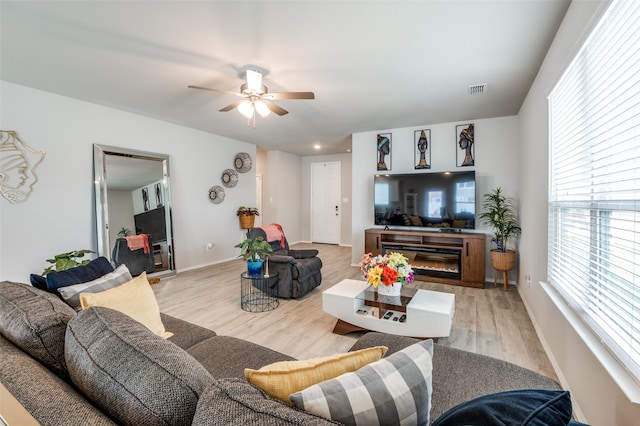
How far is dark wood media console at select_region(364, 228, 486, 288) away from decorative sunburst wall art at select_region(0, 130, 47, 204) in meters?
4.51

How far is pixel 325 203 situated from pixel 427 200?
3591mm

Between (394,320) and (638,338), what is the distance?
1.51 metres

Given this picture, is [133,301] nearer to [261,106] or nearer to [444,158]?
[261,106]

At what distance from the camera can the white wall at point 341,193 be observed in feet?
24.5

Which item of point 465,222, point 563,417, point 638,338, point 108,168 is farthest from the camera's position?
point 465,222

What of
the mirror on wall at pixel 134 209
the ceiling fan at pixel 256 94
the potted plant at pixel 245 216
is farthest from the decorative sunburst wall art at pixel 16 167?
the potted plant at pixel 245 216

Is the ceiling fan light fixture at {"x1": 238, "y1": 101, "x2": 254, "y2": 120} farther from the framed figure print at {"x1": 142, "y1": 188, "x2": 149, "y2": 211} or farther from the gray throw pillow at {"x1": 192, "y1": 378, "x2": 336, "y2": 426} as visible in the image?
the gray throw pillow at {"x1": 192, "y1": 378, "x2": 336, "y2": 426}

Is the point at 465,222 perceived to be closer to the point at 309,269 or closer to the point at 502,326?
the point at 502,326

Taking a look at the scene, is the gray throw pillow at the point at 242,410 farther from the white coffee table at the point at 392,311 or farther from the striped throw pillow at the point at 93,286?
the white coffee table at the point at 392,311

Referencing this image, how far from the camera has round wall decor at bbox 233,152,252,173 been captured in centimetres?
595

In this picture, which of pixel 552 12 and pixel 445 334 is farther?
pixel 445 334

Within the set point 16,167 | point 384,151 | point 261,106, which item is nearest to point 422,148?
point 384,151

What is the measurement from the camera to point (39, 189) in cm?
335

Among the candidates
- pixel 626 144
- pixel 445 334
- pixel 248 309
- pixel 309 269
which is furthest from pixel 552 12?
pixel 248 309
